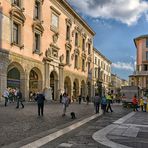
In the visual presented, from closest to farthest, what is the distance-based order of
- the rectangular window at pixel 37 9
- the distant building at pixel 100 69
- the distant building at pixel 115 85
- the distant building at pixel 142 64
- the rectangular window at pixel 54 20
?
1. the rectangular window at pixel 37 9
2. the rectangular window at pixel 54 20
3. the distant building at pixel 100 69
4. the distant building at pixel 142 64
5. the distant building at pixel 115 85

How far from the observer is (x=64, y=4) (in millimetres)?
49375

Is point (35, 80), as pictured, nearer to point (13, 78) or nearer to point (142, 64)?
point (13, 78)

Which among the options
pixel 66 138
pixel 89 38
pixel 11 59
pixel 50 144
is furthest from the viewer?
pixel 89 38

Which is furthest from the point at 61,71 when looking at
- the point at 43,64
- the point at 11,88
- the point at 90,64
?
the point at 90,64

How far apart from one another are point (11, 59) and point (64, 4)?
1871 cm

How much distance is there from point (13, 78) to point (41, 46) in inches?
288

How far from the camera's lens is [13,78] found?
35.8 m

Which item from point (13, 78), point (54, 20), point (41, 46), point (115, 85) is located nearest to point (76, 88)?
point (54, 20)

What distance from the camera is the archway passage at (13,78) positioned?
34844mm

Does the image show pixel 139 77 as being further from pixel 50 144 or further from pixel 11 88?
pixel 50 144

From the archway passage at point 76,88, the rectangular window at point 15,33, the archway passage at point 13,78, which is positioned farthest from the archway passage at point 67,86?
the rectangular window at point 15,33

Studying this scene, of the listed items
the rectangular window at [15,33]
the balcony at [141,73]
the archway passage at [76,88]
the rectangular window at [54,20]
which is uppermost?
the rectangular window at [54,20]

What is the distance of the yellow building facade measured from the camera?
33375 millimetres

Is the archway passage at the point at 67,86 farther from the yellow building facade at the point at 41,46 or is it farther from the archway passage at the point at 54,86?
the archway passage at the point at 54,86
